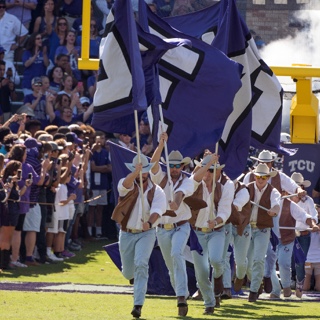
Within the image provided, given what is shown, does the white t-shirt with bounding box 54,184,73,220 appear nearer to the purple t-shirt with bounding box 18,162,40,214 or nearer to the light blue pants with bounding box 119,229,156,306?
the purple t-shirt with bounding box 18,162,40,214

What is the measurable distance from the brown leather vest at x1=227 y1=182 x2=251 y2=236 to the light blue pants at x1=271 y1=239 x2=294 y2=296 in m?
2.19

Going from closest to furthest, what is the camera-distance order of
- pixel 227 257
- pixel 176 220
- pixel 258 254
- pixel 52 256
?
pixel 176 220, pixel 258 254, pixel 227 257, pixel 52 256

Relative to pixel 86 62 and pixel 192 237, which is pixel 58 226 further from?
pixel 192 237

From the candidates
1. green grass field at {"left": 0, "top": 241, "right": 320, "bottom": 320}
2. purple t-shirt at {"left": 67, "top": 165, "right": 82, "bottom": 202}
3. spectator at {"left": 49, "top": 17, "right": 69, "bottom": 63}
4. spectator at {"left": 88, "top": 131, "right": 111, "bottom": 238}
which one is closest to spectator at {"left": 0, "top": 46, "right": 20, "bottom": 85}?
spectator at {"left": 49, "top": 17, "right": 69, "bottom": 63}

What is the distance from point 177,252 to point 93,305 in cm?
131

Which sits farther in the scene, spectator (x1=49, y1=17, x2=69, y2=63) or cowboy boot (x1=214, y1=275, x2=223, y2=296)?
spectator (x1=49, y1=17, x2=69, y2=63)

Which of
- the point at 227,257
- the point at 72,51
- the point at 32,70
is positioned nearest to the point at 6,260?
the point at 227,257

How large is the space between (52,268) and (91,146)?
4.24 m

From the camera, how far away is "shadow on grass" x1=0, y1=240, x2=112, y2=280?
20.2 m

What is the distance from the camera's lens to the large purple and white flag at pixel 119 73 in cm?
1622

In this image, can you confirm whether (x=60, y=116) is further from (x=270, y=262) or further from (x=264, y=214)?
(x=264, y=214)

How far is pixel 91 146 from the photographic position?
2538 cm

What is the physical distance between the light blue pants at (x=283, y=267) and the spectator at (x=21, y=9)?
29.1ft

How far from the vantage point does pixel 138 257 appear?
608 inches
